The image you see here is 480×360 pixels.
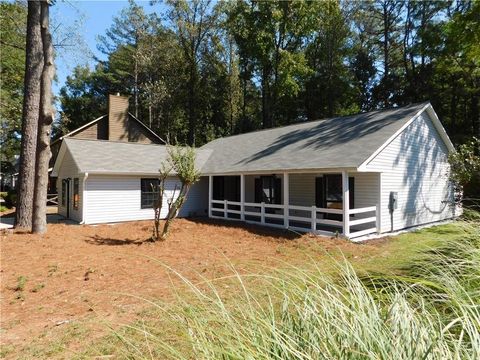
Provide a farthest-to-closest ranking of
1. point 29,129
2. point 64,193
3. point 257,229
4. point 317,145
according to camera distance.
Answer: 1. point 64,193
2. point 317,145
3. point 257,229
4. point 29,129

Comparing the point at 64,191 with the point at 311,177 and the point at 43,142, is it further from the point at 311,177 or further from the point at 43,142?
the point at 311,177

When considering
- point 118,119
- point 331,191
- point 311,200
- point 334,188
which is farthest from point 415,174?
point 118,119

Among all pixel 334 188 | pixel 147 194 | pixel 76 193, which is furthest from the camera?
pixel 147 194

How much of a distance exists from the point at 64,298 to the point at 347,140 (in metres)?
12.1

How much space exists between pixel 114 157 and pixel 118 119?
11675 mm

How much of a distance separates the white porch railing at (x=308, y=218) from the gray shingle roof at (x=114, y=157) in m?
4.42

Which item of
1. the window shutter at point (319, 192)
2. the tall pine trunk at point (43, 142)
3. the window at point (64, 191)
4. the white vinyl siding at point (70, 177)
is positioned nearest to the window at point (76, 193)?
the white vinyl siding at point (70, 177)

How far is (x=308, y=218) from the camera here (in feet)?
42.8

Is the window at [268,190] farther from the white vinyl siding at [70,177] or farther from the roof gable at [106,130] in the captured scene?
the roof gable at [106,130]

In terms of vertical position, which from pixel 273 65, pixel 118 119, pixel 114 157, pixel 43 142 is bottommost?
pixel 114 157

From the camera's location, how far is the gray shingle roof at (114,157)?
16.4m

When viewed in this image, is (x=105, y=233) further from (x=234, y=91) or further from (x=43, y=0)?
(x=234, y=91)

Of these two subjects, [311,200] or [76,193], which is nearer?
[311,200]

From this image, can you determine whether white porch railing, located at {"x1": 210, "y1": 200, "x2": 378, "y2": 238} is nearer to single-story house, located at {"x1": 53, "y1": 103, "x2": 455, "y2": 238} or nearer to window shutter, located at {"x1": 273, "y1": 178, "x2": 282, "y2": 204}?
single-story house, located at {"x1": 53, "y1": 103, "x2": 455, "y2": 238}
